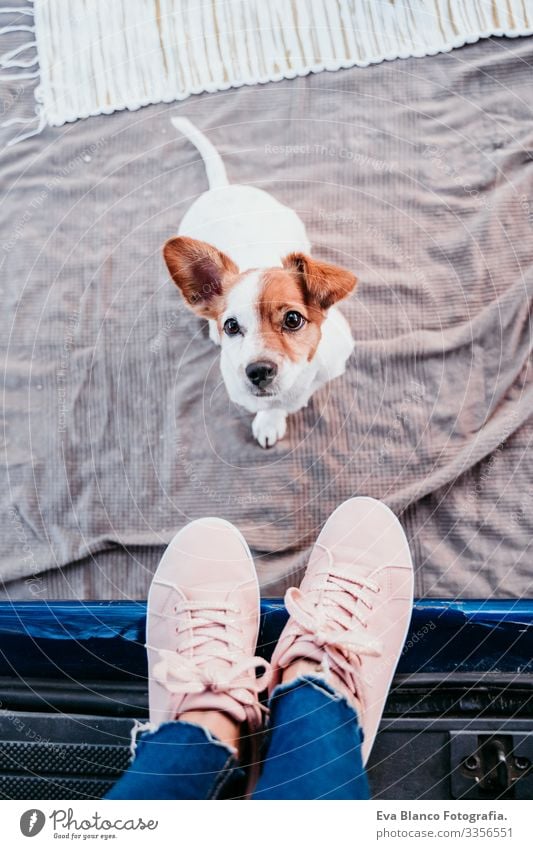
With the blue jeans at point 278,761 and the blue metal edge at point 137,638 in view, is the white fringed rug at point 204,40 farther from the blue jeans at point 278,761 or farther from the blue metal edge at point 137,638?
the blue jeans at point 278,761

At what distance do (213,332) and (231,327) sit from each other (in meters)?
0.07

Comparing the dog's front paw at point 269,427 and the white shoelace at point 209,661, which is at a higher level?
the dog's front paw at point 269,427

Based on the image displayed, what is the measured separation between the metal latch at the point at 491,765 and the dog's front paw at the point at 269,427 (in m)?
0.29

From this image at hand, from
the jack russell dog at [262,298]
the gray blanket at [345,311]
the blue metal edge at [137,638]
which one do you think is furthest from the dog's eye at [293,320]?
the blue metal edge at [137,638]

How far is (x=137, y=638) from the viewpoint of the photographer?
0.62m

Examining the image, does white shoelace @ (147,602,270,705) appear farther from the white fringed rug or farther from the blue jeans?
the white fringed rug

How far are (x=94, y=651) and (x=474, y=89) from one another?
25.1 inches

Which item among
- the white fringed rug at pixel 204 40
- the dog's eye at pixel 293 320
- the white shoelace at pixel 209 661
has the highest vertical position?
the white fringed rug at pixel 204 40

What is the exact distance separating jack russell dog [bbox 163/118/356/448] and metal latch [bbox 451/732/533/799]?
31 centimetres

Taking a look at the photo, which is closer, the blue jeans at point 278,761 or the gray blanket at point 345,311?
the blue jeans at point 278,761

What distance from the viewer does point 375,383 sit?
0.66 meters

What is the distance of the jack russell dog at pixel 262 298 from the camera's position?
56cm
